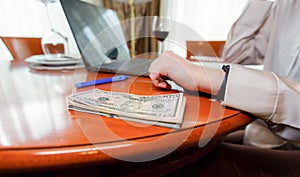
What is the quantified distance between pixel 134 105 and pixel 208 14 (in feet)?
7.29

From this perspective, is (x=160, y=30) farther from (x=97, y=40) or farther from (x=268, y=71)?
(x=268, y=71)

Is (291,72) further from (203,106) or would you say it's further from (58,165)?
(58,165)

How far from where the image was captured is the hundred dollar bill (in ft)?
0.95

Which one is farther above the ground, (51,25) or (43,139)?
(51,25)

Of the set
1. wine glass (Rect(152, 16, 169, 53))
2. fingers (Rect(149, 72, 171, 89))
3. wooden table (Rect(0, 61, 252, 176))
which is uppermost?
wine glass (Rect(152, 16, 169, 53))

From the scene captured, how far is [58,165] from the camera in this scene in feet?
0.73

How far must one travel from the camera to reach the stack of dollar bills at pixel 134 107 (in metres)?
0.28

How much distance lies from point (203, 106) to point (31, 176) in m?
0.31

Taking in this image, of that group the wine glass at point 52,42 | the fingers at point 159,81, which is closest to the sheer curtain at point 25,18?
the wine glass at point 52,42

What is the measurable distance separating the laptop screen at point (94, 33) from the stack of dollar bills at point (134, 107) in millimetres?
360

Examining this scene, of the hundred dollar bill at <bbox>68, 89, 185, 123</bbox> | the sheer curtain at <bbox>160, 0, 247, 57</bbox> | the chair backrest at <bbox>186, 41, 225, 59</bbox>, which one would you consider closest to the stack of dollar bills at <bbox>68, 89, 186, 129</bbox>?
the hundred dollar bill at <bbox>68, 89, 185, 123</bbox>

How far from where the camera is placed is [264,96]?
1.27 ft

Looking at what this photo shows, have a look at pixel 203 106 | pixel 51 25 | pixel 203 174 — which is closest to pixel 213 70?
pixel 203 106

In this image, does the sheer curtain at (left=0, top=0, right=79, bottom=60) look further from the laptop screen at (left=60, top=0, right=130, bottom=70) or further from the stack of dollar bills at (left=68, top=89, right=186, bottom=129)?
the stack of dollar bills at (left=68, top=89, right=186, bottom=129)
